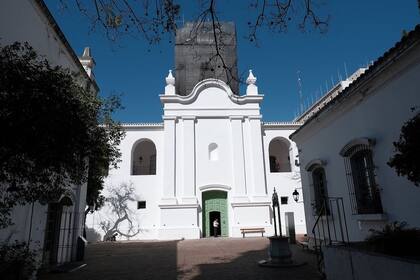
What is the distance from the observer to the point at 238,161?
22.5 metres

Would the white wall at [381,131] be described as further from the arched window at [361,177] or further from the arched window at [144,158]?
the arched window at [144,158]

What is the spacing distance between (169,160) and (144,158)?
563 cm

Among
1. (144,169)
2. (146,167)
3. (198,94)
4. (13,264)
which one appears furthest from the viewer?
(146,167)

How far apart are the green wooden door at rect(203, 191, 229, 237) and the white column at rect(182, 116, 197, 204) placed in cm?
119

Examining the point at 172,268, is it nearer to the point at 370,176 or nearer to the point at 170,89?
the point at 370,176

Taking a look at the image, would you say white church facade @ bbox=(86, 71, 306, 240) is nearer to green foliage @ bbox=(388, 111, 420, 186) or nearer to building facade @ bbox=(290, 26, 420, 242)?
building facade @ bbox=(290, 26, 420, 242)

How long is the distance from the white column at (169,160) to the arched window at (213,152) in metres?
2.69

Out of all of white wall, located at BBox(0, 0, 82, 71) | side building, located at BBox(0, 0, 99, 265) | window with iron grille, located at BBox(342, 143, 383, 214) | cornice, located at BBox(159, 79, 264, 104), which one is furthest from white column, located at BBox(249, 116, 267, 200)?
white wall, located at BBox(0, 0, 82, 71)

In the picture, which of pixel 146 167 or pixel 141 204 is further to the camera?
pixel 146 167

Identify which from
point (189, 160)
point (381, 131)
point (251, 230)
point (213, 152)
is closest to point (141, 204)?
point (189, 160)

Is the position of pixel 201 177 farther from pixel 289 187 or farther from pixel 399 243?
pixel 399 243

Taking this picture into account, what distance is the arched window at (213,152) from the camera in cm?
2306

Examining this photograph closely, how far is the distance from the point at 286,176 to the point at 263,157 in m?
2.24

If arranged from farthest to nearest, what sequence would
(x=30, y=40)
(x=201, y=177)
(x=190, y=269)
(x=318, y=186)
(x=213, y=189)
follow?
(x=201, y=177), (x=213, y=189), (x=318, y=186), (x=190, y=269), (x=30, y=40)
